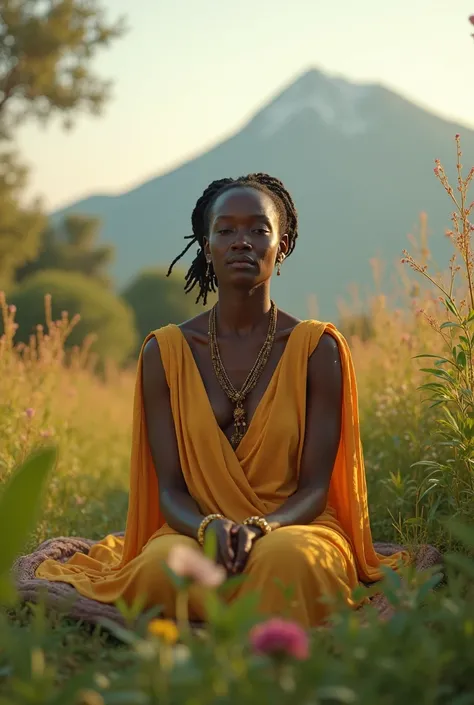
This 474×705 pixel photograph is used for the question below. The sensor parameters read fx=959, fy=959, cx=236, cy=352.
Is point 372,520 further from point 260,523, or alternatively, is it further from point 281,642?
point 281,642

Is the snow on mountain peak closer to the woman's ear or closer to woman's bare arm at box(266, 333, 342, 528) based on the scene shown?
the woman's ear

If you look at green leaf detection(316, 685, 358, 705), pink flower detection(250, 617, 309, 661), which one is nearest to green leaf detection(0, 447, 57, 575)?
pink flower detection(250, 617, 309, 661)

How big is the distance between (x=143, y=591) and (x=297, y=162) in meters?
48.7

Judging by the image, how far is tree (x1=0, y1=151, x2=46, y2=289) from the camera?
17.5m

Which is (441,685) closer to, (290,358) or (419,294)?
(290,358)

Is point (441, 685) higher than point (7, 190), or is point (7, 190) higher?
point (7, 190)

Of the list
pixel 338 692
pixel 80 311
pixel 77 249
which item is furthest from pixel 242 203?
pixel 77 249

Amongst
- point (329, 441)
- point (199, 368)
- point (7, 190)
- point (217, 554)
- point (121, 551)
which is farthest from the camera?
point (7, 190)

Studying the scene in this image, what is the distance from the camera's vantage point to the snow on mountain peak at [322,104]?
2227 inches

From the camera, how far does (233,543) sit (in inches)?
115

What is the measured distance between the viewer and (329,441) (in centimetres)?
330

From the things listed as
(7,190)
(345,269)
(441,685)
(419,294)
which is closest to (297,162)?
(345,269)

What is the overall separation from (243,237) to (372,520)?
1.93m

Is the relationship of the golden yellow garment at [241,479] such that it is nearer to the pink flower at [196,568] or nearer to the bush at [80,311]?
the pink flower at [196,568]
